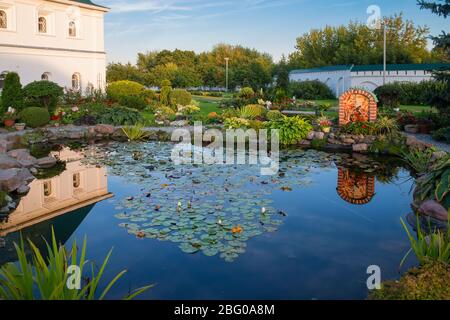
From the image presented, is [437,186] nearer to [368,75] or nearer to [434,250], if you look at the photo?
[434,250]

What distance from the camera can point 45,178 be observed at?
9.64 meters

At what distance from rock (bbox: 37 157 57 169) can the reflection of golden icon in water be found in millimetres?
6603

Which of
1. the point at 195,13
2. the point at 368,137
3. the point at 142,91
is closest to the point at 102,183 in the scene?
the point at 368,137

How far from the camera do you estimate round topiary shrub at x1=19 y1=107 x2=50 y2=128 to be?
1588cm

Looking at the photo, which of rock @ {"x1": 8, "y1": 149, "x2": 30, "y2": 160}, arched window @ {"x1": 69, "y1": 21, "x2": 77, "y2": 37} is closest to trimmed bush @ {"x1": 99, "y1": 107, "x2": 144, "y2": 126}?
rock @ {"x1": 8, "y1": 149, "x2": 30, "y2": 160}

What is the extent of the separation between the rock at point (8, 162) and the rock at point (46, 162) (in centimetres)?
90

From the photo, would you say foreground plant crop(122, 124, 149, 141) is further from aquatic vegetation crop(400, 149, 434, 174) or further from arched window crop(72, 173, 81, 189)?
aquatic vegetation crop(400, 149, 434, 174)

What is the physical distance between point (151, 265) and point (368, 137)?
9.47 meters

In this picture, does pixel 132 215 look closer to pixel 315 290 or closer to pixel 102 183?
pixel 102 183

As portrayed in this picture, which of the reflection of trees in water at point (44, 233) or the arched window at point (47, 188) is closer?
the reflection of trees in water at point (44, 233)

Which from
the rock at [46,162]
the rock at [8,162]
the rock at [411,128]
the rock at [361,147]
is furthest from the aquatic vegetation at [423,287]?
the rock at [411,128]

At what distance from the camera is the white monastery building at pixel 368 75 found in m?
29.3

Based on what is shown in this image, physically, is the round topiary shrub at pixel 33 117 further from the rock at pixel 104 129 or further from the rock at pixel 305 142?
the rock at pixel 305 142
